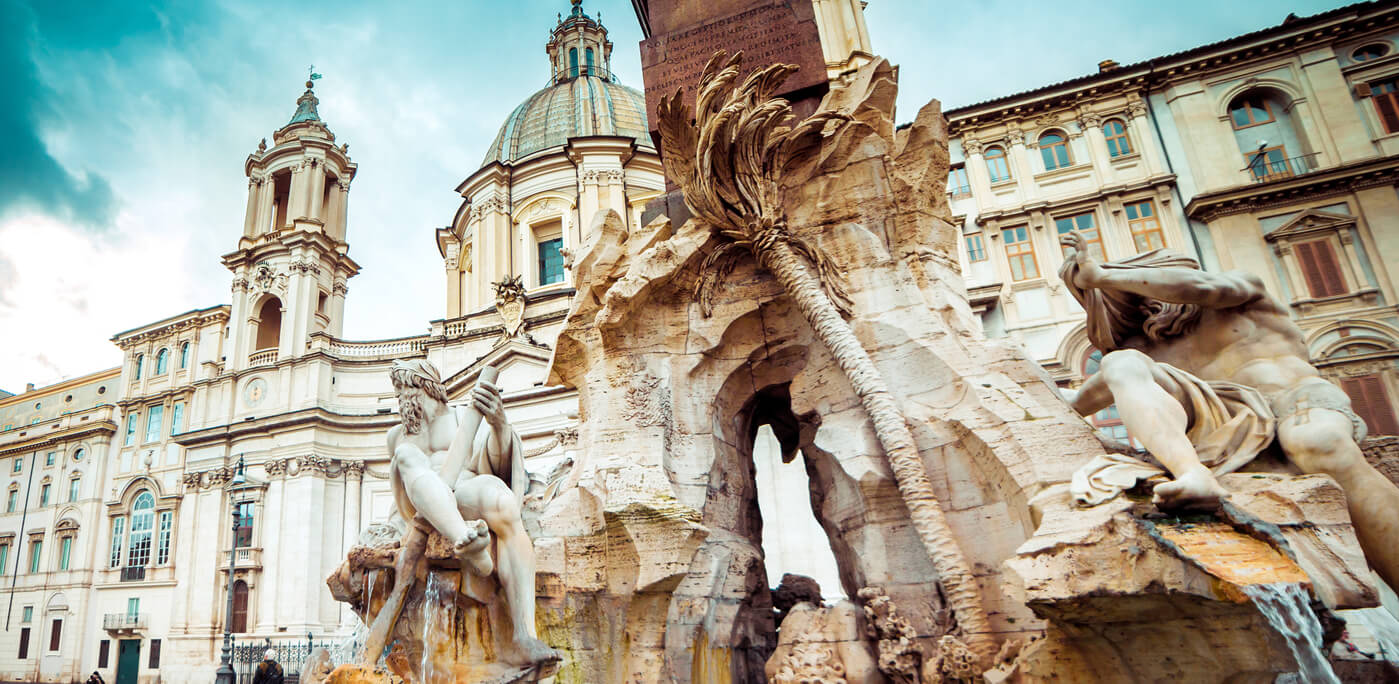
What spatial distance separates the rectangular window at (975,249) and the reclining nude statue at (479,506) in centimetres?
1879

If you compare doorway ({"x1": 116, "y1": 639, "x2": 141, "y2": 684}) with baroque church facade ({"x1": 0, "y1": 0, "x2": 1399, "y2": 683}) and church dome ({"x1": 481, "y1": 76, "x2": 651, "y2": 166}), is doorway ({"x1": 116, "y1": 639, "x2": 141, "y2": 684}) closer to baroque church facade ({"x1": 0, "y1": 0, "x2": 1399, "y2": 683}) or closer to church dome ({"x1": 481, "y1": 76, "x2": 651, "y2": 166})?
baroque church facade ({"x1": 0, "y1": 0, "x2": 1399, "y2": 683})

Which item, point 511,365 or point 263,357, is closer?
point 511,365

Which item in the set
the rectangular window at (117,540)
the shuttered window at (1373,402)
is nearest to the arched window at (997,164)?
the shuttered window at (1373,402)

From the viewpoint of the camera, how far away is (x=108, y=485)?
3997 cm

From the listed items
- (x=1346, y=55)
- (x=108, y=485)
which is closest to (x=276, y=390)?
(x=108, y=485)

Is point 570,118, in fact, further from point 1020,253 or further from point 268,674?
point 268,674

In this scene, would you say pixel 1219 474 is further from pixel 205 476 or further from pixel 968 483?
pixel 205 476

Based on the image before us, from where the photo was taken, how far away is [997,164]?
22375 millimetres

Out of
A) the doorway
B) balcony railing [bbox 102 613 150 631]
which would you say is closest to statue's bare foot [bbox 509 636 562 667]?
balcony railing [bbox 102 613 150 631]

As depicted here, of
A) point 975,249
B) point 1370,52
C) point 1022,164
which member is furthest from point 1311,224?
point 975,249

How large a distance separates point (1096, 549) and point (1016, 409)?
1.46m

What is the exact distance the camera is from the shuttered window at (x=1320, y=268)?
18266 mm

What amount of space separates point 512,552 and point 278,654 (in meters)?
25.8

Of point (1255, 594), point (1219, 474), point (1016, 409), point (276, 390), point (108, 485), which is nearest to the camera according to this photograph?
point (1255, 594)
